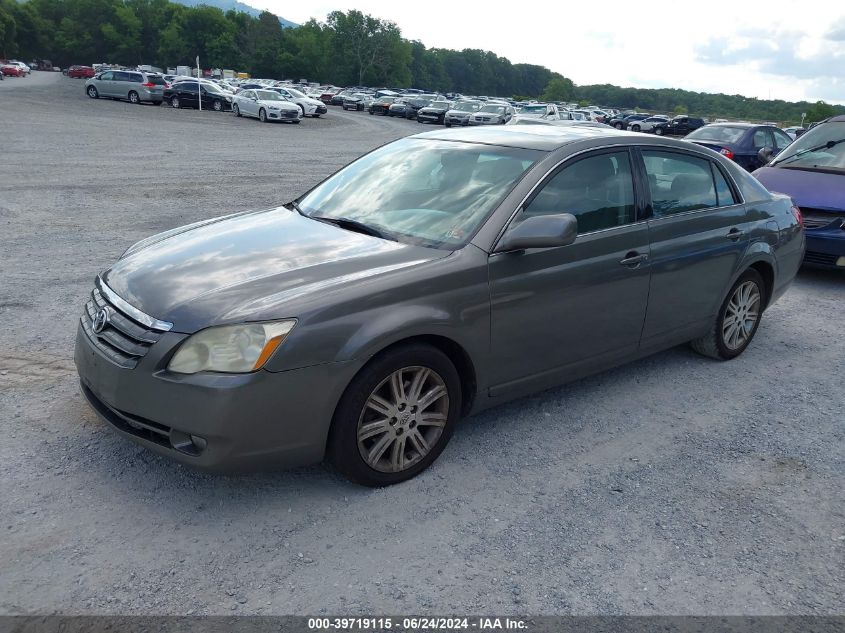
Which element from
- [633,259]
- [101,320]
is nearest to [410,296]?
[101,320]

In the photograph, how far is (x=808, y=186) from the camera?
825 cm

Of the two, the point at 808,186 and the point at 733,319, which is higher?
the point at 808,186

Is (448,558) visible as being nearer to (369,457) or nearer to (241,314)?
(369,457)

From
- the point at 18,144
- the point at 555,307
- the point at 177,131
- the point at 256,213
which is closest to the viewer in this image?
the point at 555,307

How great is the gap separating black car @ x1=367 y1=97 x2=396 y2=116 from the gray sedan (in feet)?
156

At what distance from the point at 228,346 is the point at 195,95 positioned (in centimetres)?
3956

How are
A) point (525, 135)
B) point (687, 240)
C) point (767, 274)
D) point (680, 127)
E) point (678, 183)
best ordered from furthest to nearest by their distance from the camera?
point (680, 127) → point (767, 274) → point (678, 183) → point (687, 240) → point (525, 135)

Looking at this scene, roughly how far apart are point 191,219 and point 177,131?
15.7 m

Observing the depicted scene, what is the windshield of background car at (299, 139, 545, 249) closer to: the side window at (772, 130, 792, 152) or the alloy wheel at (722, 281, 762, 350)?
the alloy wheel at (722, 281, 762, 350)

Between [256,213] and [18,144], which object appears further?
[18,144]

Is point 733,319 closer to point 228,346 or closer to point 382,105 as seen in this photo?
point 228,346

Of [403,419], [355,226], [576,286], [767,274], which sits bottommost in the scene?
[403,419]

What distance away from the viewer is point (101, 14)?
141 meters

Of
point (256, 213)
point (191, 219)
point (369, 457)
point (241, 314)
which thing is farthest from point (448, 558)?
point (191, 219)
